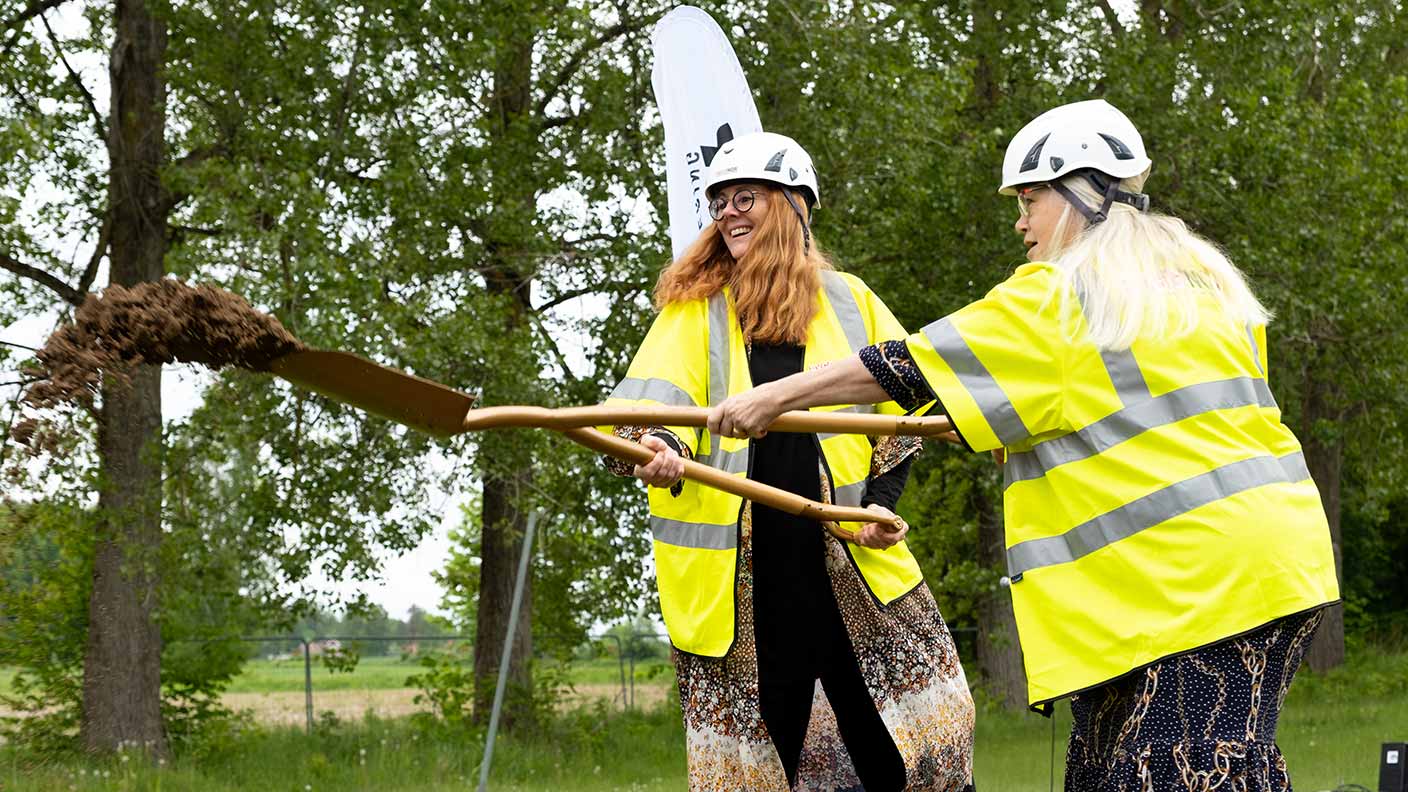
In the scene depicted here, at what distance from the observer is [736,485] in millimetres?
3941

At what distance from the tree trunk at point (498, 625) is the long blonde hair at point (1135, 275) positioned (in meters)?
12.7

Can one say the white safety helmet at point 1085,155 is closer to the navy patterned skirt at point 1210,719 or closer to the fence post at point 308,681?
the navy patterned skirt at point 1210,719

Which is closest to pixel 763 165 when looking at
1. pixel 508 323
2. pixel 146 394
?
pixel 146 394

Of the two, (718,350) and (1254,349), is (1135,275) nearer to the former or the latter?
(1254,349)

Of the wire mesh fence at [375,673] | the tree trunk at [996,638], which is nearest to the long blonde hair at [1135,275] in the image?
the wire mesh fence at [375,673]

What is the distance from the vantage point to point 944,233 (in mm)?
15148

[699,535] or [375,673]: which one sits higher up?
[699,535]

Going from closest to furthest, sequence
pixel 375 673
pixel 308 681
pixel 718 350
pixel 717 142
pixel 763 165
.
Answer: pixel 718 350 → pixel 763 165 → pixel 717 142 → pixel 308 681 → pixel 375 673

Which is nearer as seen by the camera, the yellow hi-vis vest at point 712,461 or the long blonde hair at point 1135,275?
the long blonde hair at point 1135,275

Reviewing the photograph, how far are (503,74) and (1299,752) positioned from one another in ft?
28.4

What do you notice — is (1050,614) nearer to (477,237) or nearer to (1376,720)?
(477,237)

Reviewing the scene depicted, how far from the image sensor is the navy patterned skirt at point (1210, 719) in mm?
2963

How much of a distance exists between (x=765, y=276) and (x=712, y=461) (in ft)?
1.81

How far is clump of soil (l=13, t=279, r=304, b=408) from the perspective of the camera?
340cm
